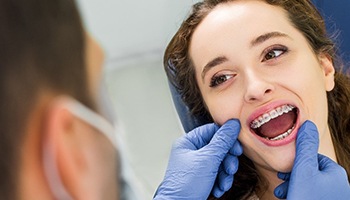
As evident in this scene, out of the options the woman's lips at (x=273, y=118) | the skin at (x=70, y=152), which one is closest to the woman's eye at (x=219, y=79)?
the woman's lips at (x=273, y=118)

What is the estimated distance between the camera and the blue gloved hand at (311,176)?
1080mm

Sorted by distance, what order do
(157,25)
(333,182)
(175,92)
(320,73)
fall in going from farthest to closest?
1. (157,25)
2. (175,92)
3. (320,73)
4. (333,182)

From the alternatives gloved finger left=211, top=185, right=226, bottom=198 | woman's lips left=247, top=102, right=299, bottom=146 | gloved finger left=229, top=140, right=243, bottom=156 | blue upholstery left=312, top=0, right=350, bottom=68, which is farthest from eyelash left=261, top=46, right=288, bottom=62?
blue upholstery left=312, top=0, right=350, bottom=68

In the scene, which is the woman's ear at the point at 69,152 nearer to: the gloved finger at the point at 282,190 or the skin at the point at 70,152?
the skin at the point at 70,152

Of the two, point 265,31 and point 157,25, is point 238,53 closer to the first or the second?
point 265,31

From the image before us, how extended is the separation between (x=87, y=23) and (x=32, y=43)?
0.14 ft

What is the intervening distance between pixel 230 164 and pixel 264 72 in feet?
0.87

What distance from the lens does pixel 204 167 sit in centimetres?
118

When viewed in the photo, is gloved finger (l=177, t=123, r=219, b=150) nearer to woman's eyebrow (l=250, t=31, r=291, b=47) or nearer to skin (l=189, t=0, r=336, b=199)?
skin (l=189, t=0, r=336, b=199)

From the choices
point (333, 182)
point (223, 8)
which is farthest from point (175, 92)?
point (333, 182)

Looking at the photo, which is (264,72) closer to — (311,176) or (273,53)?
(273,53)

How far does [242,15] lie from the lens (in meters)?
1.19

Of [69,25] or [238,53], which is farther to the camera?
[238,53]

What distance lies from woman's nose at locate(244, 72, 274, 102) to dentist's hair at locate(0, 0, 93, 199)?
822mm
